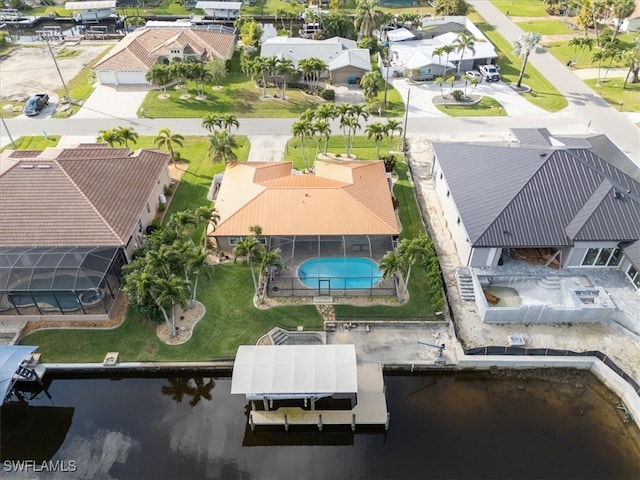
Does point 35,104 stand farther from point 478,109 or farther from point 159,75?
point 478,109

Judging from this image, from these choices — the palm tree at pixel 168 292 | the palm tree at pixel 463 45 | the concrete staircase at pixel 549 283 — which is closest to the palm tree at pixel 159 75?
the palm tree at pixel 463 45

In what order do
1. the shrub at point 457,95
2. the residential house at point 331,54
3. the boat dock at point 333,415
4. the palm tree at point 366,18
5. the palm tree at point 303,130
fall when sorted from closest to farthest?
the boat dock at point 333,415, the palm tree at point 303,130, the shrub at point 457,95, the residential house at point 331,54, the palm tree at point 366,18

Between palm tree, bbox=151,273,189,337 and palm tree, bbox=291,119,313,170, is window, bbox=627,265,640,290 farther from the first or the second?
palm tree, bbox=151,273,189,337

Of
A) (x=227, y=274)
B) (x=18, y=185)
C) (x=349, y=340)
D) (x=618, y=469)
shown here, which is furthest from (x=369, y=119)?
(x=618, y=469)

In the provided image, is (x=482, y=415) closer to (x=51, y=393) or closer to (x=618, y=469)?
(x=618, y=469)

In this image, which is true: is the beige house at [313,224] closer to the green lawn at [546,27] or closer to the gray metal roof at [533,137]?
the gray metal roof at [533,137]

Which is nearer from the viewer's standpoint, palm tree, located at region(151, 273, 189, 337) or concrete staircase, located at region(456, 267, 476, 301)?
palm tree, located at region(151, 273, 189, 337)

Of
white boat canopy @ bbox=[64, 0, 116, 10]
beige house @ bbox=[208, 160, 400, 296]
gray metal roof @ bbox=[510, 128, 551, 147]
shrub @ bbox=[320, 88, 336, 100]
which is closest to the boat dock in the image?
beige house @ bbox=[208, 160, 400, 296]
